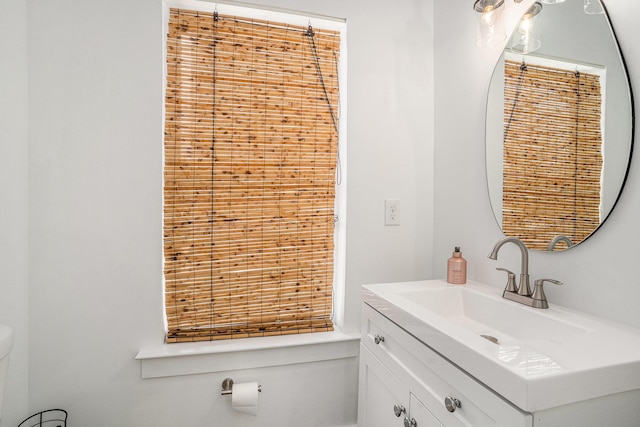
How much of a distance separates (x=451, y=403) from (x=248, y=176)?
1.13m

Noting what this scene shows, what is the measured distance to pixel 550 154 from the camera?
105 centimetres

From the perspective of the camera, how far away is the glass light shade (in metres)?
0.90

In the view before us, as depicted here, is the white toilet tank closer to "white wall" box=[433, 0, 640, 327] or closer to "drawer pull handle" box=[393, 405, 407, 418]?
"drawer pull handle" box=[393, 405, 407, 418]

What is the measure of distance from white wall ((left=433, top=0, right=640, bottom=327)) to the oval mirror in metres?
0.03

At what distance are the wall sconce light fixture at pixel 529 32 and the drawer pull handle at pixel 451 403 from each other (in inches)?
45.4

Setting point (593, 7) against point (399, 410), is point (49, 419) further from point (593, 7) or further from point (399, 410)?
point (593, 7)

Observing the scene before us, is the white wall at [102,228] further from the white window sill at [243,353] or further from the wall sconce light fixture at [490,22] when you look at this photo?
the wall sconce light fixture at [490,22]

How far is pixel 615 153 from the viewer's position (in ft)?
2.84

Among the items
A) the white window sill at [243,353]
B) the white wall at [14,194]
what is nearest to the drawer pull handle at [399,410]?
the white window sill at [243,353]

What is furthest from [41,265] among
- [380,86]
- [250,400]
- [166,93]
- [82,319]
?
[380,86]

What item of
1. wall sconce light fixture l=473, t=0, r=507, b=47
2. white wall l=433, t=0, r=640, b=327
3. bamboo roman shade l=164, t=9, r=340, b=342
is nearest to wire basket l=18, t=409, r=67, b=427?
bamboo roman shade l=164, t=9, r=340, b=342

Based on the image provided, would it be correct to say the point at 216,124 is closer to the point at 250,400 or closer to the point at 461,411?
the point at 250,400

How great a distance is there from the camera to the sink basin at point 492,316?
905mm

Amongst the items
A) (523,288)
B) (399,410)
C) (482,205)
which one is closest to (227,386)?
(399,410)
